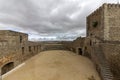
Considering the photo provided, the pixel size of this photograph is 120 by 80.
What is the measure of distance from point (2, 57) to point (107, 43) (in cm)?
1058

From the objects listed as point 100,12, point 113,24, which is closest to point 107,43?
point 113,24

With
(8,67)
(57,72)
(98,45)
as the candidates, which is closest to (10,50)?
(8,67)

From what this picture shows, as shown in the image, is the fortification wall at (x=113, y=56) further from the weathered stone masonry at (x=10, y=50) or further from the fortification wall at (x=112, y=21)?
the weathered stone masonry at (x=10, y=50)

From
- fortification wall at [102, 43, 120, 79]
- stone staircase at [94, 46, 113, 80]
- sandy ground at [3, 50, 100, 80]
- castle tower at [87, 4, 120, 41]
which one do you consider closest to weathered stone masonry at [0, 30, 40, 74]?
sandy ground at [3, 50, 100, 80]

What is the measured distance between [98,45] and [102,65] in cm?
290

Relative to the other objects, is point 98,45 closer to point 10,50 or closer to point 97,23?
point 97,23

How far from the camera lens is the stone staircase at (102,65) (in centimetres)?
1236

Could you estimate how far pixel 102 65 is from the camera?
13.4 m

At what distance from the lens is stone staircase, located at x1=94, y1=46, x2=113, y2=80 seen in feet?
40.5

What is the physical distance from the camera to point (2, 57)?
1400 centimetres

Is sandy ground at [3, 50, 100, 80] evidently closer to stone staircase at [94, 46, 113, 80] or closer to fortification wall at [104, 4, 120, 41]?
stone staircase at [94, 46, 113, 80]

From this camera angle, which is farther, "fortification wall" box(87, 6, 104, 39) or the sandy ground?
"fortification wall" box(87, 6, 104, 39)

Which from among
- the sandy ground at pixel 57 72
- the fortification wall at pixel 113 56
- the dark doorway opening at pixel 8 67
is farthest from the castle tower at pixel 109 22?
the dark doorway opening at pixel 8 67

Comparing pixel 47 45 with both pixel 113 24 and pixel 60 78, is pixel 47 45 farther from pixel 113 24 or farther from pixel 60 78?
pixel 60 78
